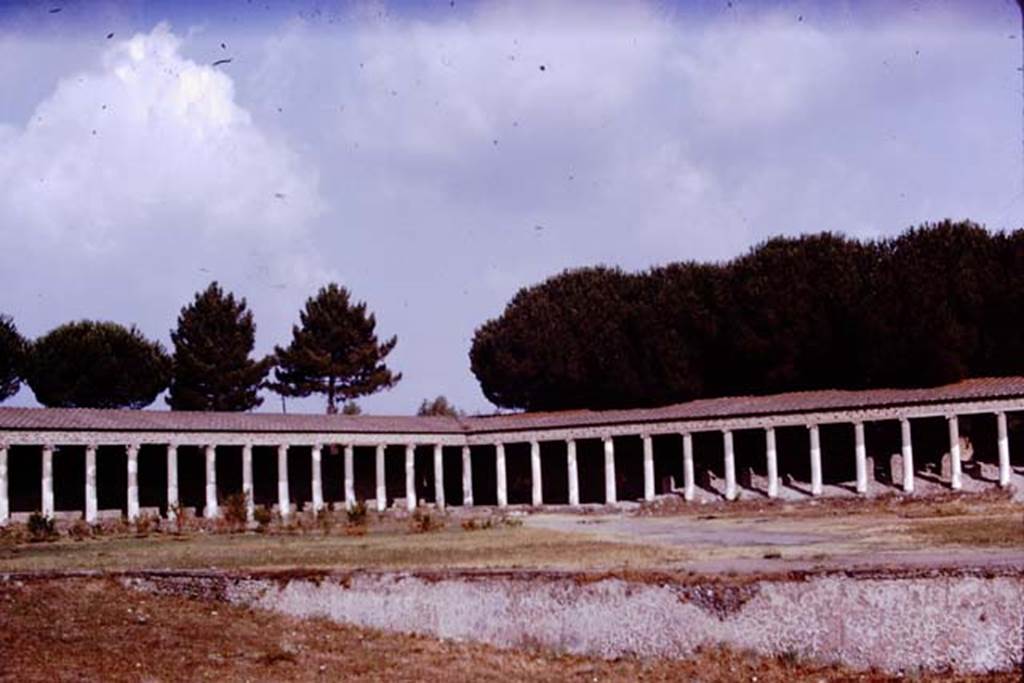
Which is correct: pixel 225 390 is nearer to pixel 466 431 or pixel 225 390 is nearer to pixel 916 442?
pixel 466 431

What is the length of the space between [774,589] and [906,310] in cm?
4549

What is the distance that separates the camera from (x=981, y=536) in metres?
22.8

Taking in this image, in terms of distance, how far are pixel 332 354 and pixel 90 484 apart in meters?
35.4

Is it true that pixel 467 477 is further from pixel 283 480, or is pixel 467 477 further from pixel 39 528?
pixel 39 528

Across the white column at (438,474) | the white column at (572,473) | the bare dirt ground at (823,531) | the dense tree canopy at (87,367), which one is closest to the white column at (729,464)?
the bare dirt ground at (823,531)

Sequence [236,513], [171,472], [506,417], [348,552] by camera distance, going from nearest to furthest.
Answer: [348,552] < [236,513] < [171,472] < [506,417]

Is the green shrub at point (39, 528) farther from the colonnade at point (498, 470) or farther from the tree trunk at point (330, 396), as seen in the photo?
the tree trunk at point (330, 396)

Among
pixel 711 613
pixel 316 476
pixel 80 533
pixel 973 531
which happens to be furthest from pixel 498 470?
pixel 711 613

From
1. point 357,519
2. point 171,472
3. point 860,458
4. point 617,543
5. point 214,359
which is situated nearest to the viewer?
point 617,543

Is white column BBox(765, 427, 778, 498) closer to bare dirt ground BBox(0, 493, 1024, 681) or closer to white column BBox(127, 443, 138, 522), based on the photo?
bare dirt ground BBox(0, 493, 1024, 681)

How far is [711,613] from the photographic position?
15.5 m

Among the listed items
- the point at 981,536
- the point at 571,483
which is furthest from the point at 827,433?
the point at 981,536

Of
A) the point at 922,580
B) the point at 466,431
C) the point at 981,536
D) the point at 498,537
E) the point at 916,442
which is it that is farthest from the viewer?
the point at 466,431

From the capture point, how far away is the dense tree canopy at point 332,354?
275 feet
